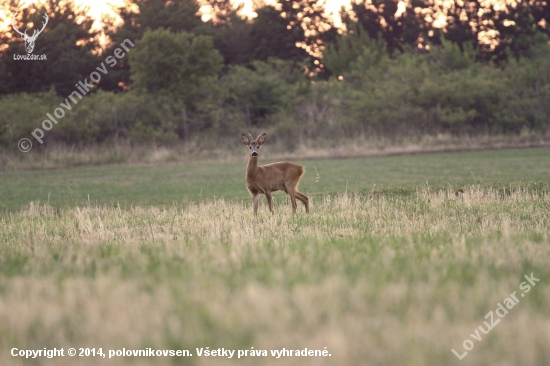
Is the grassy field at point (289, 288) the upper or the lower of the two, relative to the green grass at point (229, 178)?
upper

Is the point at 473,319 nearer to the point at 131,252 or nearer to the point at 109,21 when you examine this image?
the point at 131,252

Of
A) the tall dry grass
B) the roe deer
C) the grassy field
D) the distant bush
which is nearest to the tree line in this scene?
the distant bush

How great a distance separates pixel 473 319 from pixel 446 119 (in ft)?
131

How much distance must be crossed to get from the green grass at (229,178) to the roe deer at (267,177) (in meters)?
2.02

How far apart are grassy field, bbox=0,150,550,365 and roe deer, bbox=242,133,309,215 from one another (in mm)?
2987

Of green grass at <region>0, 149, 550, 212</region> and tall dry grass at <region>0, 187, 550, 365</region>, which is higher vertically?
tall dry grass at <region>0, 187, 550, 365</region>

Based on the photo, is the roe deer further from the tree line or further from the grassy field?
the tree line

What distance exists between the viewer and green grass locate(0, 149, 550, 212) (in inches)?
845

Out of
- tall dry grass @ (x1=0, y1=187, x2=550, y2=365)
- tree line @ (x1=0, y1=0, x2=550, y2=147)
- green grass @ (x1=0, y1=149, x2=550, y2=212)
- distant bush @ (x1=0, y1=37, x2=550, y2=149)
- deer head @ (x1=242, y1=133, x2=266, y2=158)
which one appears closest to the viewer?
tall dry grass @ (x1=0, y1=187, x2=550, y2=365)

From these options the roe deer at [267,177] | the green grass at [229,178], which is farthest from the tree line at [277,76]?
the roe deer at [267,177]

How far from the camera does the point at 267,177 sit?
1521cm

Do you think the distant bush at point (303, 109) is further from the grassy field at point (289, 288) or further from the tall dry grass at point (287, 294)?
the tall dry grass at point (287, 294)

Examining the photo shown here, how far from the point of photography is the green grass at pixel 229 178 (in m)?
21.5

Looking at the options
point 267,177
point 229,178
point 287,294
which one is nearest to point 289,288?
point 287,294
